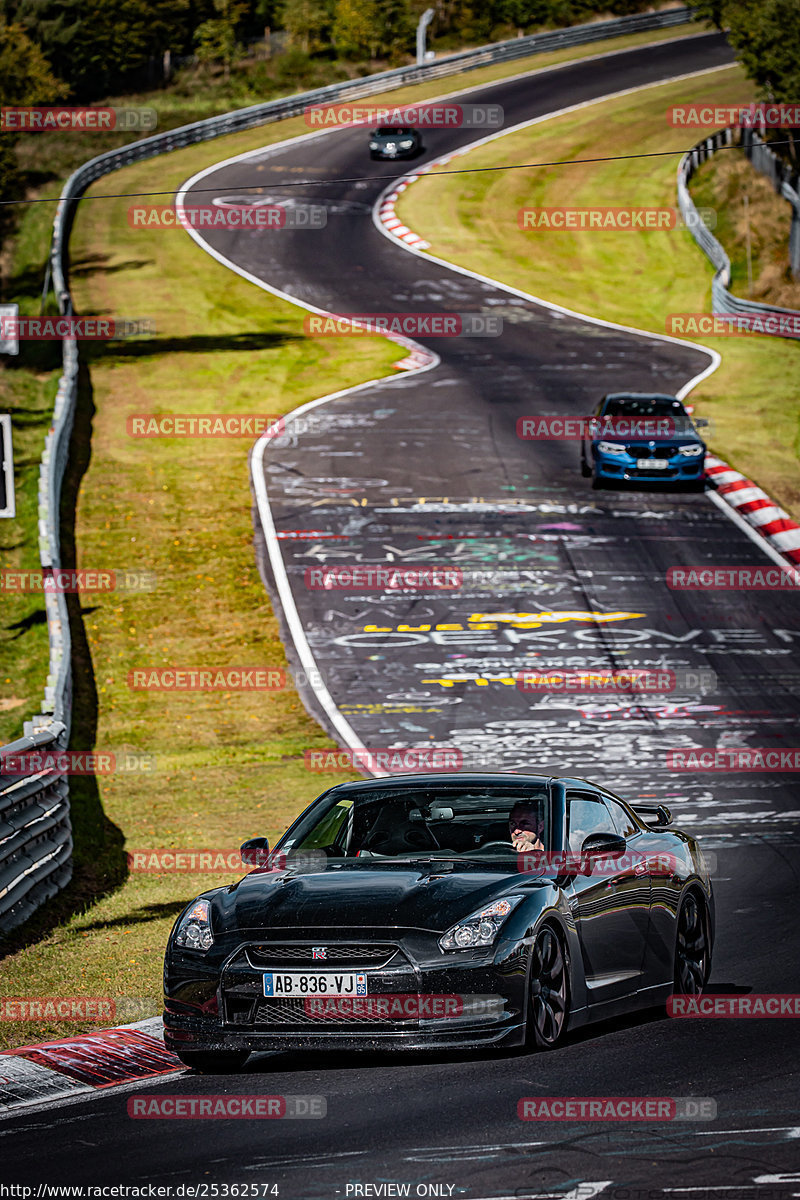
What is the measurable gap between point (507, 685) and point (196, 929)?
13566mm

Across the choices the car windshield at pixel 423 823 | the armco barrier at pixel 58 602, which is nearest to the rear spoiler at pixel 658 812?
the car windshield at pixel 423 823

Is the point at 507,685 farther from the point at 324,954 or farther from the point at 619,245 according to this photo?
the point at 619,245

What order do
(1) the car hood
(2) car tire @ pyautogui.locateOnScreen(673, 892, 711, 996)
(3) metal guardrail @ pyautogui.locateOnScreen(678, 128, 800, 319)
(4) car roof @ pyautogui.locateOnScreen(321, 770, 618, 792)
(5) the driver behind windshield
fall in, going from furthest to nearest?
1. (3) metal guardrail @ pyautogui.locateOnScreen(678, 128, 800, 319)
2. (2) car tire @ pyautogui.locateOnScreen(673, 892, 711, 996)
3. (4) car roof @ pyautogui.locateOnScreen(321, 770, 618, 792)
4. (5) the driver behind windshield
5. (1) the car hood

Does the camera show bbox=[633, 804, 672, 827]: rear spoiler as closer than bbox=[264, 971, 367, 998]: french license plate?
No

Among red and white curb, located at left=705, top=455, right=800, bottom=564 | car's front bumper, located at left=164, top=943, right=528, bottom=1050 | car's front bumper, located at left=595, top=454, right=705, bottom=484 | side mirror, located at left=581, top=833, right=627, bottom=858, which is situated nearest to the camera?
car's front bumper, located at left=164, top=943, right=528, bottom=1050

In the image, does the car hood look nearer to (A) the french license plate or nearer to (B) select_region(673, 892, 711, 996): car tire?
(A) the french license plate

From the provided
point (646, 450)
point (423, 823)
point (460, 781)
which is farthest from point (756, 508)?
point (423, 823)

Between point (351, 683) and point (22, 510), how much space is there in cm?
1078

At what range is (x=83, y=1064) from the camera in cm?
821

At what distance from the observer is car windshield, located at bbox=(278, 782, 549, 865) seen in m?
8.51

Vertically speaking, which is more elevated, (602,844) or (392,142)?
(392,142)

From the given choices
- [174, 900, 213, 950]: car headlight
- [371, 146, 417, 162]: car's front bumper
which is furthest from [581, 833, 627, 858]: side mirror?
[371, 146, 417, 162]: car's front bumper

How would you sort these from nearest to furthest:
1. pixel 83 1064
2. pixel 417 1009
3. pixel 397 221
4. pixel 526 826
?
pixel 417 1009
pixel 83 1064
pixel 526 826
pixel 397 221

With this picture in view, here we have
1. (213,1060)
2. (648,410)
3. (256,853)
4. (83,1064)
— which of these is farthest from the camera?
(648,410)
